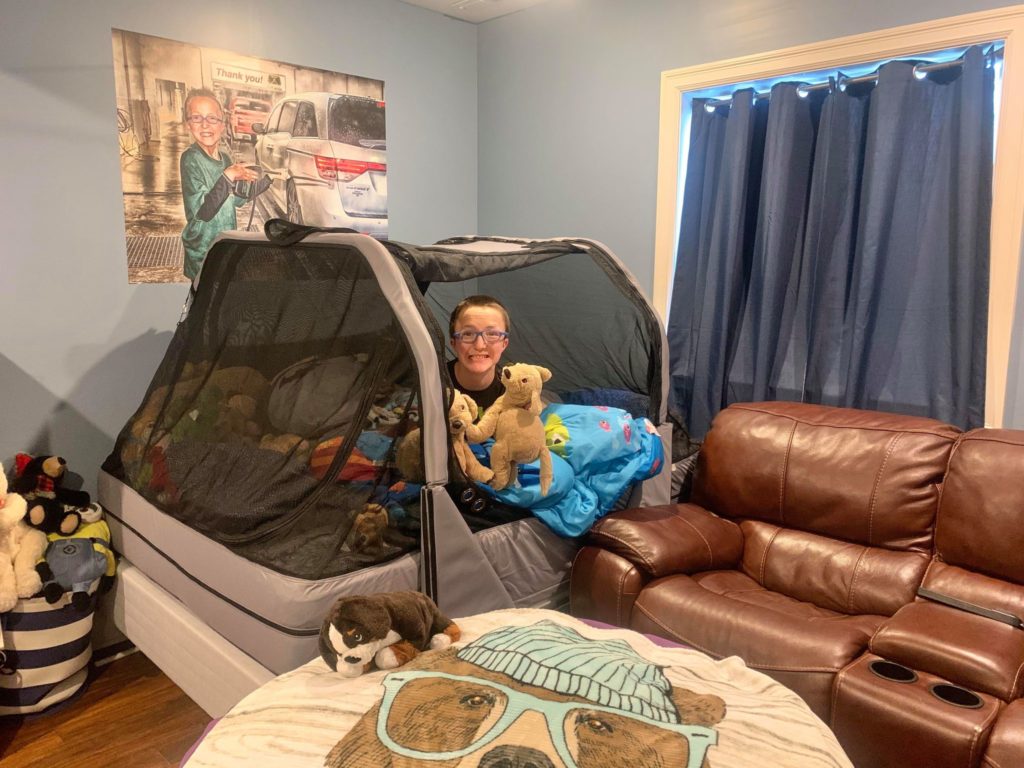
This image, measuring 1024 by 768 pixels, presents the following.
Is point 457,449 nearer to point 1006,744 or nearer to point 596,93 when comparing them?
point 1006,744

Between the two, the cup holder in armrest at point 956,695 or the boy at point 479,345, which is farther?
the boy at point 479,345

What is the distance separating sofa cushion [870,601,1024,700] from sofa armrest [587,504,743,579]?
532 millimetres

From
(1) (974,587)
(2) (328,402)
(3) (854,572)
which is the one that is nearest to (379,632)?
(2) (328,402)

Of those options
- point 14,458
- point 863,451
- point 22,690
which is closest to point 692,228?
point 863,451

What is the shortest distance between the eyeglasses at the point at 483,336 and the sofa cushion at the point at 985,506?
4.25ft

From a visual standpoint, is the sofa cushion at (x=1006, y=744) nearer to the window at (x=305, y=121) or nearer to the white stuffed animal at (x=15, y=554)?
the white stuffed animal at (x=15, y=554)

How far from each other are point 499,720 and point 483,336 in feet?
3.99

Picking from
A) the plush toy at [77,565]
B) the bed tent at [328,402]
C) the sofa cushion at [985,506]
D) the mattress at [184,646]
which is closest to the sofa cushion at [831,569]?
the sofa cushion at [985,506]

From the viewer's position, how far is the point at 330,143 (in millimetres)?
3121

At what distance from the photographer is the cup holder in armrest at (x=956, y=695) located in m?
1.57

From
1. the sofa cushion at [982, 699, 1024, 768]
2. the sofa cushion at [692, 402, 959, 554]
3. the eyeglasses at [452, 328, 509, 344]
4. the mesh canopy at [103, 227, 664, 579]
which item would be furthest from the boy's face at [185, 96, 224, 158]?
the sofa cushion at [982, 699, 1024, 768]

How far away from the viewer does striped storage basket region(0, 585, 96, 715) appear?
2168 mm

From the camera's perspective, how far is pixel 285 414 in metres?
2.00

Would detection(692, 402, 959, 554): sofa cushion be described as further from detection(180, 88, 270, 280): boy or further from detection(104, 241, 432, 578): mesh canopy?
detection(180, 88, 270, 280): boy
